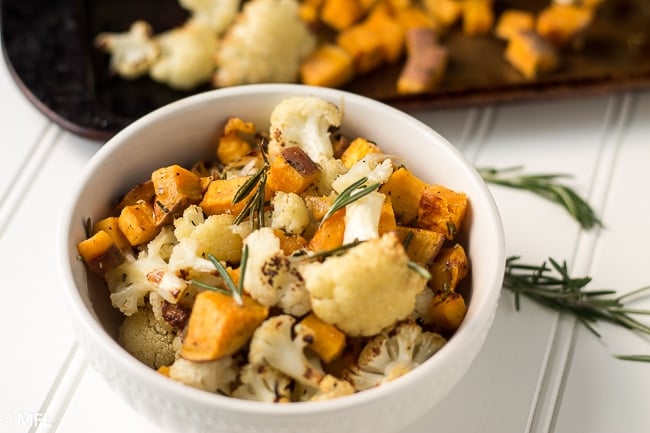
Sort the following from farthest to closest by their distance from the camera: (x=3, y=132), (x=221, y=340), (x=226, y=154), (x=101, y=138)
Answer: (x=3, y=132) → (x=101, y=138) → (x=226, y=154) → (x=221, y=340)

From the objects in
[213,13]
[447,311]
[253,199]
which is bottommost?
[447,311]

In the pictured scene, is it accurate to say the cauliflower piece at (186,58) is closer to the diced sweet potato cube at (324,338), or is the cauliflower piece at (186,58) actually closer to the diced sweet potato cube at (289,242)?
the diced sweet potato cube at (289,242)

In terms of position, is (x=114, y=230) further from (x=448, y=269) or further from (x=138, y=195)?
(x=448, y=269)

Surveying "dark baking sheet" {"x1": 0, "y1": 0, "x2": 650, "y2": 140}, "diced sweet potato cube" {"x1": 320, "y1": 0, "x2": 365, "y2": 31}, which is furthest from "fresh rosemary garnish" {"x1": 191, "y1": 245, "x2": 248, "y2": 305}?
"diced sweet potato cube" {"x1": 320, "y1": 0, "x2": 365, "y2": 31}

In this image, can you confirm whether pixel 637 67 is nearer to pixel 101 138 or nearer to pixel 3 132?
pixel 101 138

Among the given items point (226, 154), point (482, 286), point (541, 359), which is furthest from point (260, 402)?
point (541, 359)

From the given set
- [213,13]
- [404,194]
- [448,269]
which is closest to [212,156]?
[404,194]
